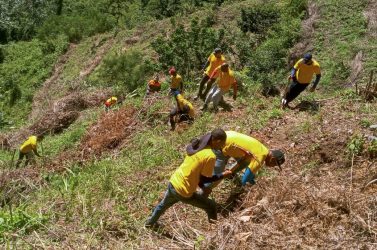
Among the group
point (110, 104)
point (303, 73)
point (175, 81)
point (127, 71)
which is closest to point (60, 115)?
point (110, 104)

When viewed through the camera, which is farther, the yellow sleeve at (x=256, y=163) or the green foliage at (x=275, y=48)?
the green foliage at (x=275, y=48)

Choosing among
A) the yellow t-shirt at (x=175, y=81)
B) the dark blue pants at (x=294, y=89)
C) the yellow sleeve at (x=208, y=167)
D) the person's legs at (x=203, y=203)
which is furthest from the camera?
the yellow t-shirt at (x=175, y=81)

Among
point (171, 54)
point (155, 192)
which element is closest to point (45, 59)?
point (171, 54)

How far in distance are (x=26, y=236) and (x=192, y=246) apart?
2012 mm

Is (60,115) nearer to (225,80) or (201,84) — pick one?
(201,84)

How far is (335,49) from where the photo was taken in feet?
51.2

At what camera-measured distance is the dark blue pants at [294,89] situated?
34.7 ft

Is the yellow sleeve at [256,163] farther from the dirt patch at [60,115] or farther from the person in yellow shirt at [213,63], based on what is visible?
the dirt patch at [60,115]

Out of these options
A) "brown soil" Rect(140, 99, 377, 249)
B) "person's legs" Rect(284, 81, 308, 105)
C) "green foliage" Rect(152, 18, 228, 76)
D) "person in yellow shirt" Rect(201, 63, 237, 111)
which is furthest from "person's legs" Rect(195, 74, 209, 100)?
"brown soil" Rect(140, 99, 377, 249)

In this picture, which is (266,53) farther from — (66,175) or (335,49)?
(66,175)

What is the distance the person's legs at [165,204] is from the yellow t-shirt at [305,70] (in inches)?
209

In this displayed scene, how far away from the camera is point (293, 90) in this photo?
10.7 metres

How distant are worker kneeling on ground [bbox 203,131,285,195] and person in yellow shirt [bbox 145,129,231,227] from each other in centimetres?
22

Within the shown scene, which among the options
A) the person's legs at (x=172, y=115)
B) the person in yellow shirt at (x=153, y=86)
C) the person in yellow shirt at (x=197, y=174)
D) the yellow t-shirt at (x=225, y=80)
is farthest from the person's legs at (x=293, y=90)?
the person in yellow shirt at (x=197, y=174)
